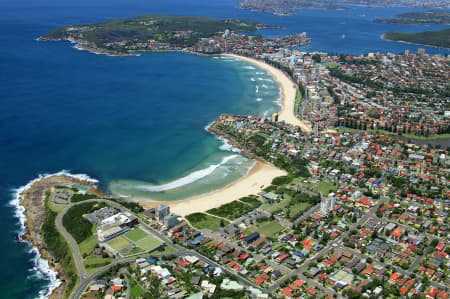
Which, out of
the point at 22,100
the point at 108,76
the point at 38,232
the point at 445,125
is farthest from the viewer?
the point at 108,76

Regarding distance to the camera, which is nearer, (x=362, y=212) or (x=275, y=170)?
(x=362, y=212)

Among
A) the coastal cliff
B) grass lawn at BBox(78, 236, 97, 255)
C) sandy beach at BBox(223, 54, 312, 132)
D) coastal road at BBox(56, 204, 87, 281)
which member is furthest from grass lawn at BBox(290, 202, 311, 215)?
sandy beach at BBox(223, 54, 312, 132)

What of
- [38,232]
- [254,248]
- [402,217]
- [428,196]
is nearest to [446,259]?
[402,217]

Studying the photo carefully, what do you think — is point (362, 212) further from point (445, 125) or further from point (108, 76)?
point (108, 76)

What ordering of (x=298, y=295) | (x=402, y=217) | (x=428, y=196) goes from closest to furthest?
(x=298, y=295) < (x=402, y=217) < (x=428, y=196)

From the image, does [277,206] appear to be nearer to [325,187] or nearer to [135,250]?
[325,187]

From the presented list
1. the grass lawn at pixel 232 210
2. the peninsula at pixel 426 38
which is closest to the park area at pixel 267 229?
the grass lawn at pixel 232 210

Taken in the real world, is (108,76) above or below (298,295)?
above
